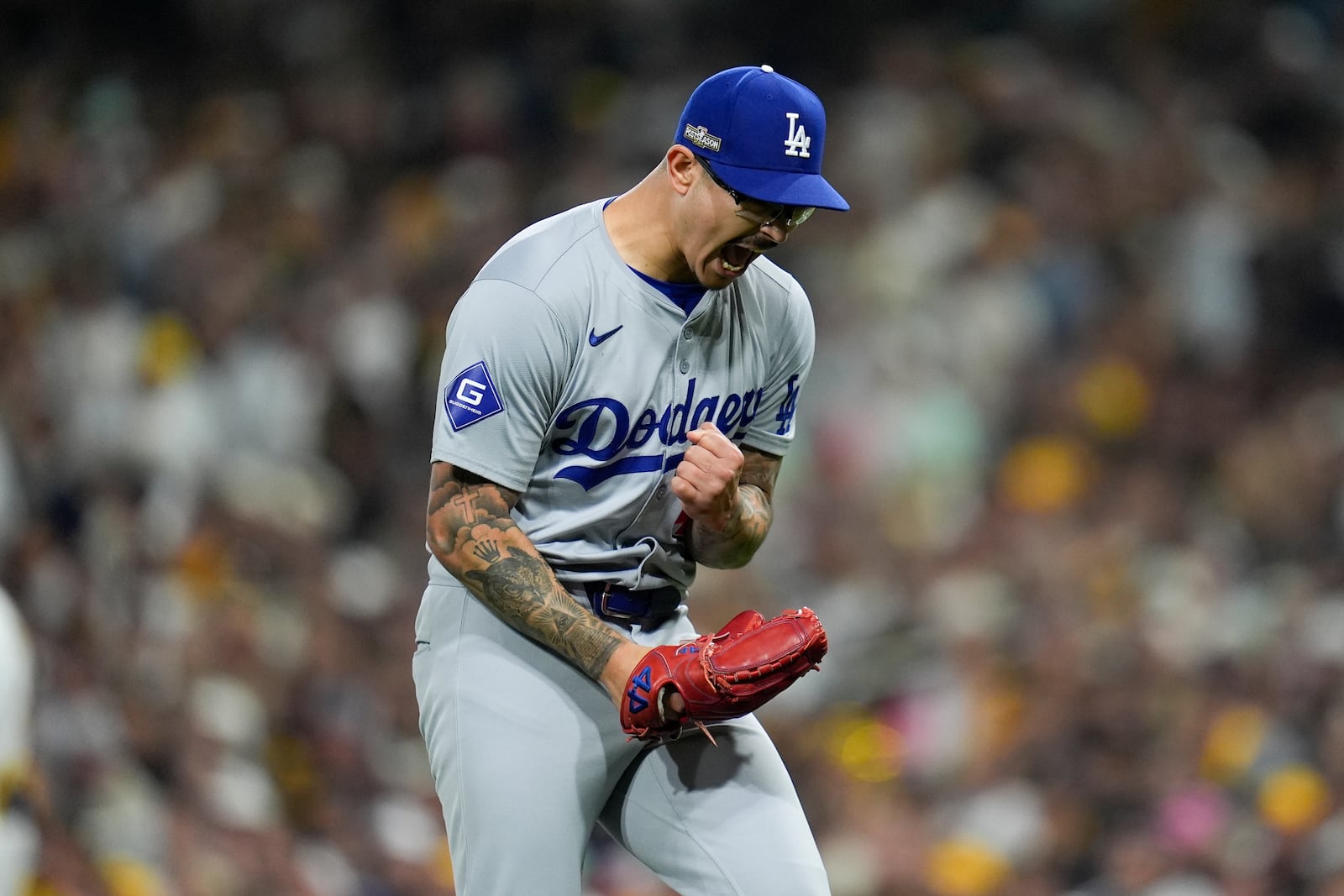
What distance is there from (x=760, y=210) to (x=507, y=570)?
0.84 m

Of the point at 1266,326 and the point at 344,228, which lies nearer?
the point at 1266,326

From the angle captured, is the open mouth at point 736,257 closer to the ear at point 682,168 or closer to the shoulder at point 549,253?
the ear at point 682,168

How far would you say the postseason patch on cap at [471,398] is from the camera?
3.28 metres

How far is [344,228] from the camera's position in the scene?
10102 mm

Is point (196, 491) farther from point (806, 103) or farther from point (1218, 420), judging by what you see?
point (806, 103)

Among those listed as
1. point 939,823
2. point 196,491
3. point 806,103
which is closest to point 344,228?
point 196,491

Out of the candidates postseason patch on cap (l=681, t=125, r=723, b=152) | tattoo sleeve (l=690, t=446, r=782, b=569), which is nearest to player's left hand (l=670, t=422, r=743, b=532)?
tattoo sleeve (l=690, t=446, r=782, b=569)

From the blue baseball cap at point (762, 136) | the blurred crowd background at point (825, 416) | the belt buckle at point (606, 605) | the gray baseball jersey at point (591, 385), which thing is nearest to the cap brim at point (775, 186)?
the blue baseball cap at point (762, 136)

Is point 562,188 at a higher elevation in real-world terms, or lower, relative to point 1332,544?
higher

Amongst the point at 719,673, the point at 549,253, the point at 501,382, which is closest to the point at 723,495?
the point at 719,673

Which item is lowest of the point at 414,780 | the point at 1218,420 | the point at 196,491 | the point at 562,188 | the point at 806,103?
the point at 414,780

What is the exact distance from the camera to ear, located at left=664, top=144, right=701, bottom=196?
3.36 meters

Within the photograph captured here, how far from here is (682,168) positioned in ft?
11.1

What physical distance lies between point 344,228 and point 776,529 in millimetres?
3384
